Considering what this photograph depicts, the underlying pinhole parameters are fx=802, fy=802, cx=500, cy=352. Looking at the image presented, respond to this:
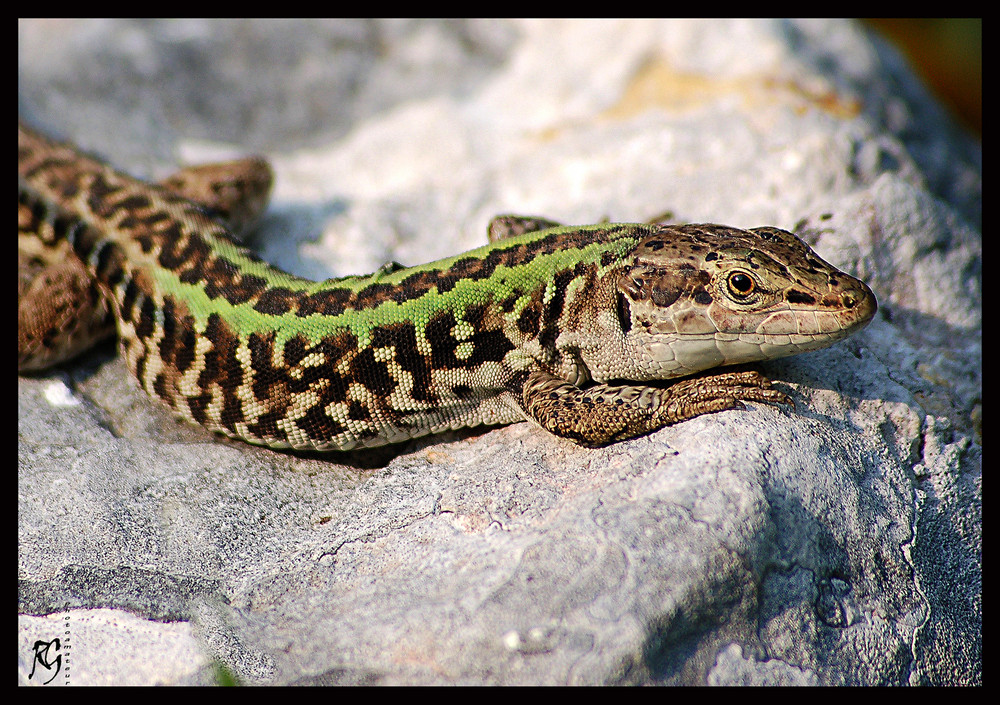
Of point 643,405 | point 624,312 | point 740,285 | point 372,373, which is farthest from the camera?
point 372,373

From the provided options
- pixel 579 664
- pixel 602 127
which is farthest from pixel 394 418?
pixel 602 127

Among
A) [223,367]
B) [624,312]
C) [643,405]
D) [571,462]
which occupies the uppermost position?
[223,367]

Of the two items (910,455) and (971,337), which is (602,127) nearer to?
(971,337)

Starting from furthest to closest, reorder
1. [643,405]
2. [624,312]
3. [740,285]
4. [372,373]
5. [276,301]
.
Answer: [276,301] → [372,373] → [624,312] → [643,405] → [740,285]

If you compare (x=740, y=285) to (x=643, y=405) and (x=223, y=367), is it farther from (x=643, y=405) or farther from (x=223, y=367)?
(x=223, y=367)

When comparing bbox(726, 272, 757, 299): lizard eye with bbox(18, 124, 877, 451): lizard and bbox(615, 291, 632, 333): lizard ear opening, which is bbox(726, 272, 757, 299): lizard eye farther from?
bbox(615, 291, 632, 333): lizard ear opening

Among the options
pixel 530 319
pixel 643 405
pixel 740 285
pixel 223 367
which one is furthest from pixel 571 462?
pixel 223 367

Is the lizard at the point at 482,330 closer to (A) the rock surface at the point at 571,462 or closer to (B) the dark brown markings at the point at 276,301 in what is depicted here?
(B) the dark brown markings at the point at 276,301
